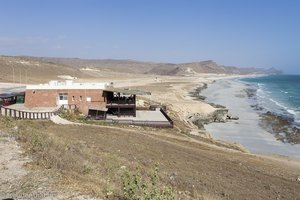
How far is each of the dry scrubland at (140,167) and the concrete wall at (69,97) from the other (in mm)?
7979

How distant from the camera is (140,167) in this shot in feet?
65.3

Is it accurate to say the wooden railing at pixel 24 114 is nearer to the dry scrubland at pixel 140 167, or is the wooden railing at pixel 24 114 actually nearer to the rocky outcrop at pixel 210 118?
the dry scrubland at pixel 140 167

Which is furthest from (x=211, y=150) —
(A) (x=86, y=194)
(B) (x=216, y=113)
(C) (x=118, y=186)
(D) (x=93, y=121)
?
(B) (x=216, y=113)

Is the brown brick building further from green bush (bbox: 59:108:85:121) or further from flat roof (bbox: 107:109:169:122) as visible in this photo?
flat roof (bbox: 107:109:169:122)

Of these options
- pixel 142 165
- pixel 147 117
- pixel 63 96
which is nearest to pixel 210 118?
pixel 147 117

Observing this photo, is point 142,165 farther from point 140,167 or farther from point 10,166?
point 10,166

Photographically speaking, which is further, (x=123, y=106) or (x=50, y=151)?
(x=123, y=106)

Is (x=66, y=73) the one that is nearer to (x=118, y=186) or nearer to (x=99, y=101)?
(x=99, y=101)

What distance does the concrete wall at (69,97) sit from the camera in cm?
4447

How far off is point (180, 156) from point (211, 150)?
5.07m

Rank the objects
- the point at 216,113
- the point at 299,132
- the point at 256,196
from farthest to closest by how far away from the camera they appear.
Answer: the point at 216,113, the point at 299,132, the point at 256,196

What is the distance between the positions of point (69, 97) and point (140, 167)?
2627 cm

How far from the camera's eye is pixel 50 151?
16.9 m

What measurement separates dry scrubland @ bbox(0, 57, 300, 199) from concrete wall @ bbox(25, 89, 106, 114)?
7.98 m
